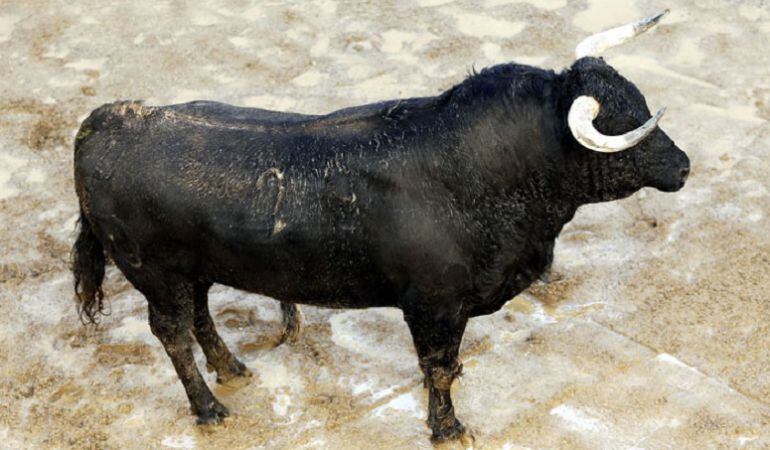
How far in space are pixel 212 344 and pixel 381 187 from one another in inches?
71.5

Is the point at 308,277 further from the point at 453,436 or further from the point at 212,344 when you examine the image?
the point at 453,436

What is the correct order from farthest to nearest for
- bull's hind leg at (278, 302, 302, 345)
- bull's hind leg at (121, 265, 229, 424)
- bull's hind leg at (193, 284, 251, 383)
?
bull's hind leg at (278, 302, 302, 345)
bull's hind leg at (193, 284, 251, 383)
bull's hind leg at (121, 265, 229, 424)

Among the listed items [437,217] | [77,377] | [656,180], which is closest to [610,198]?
[656,180]

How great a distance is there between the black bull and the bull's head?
10 mm

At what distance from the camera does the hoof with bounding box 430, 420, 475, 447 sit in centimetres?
601

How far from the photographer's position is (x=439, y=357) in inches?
223

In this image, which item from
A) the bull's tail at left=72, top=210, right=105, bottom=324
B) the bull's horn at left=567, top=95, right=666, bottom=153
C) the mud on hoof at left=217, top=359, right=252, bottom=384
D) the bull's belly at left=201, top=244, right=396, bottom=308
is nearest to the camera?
the bull's horn at left=567, top=95, right=666, bottom=153

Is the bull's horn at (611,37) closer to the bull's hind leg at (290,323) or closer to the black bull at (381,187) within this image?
the black bull at (381,187)

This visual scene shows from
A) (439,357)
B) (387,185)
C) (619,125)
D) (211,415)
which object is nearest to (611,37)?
(619,125)

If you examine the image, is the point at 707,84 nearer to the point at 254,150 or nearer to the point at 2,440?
the point at 254,150

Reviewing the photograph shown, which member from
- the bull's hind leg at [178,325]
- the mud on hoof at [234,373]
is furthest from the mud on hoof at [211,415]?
the mud on hoof at [234,373]

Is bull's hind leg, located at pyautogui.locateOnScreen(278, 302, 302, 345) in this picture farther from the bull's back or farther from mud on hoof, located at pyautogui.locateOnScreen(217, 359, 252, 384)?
the bull's back

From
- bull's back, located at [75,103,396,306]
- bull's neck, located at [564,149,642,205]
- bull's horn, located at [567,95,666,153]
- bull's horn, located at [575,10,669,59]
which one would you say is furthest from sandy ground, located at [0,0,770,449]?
bull's horn, located at [575,10,669,59]

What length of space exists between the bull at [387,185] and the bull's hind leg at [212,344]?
0.58 meters
